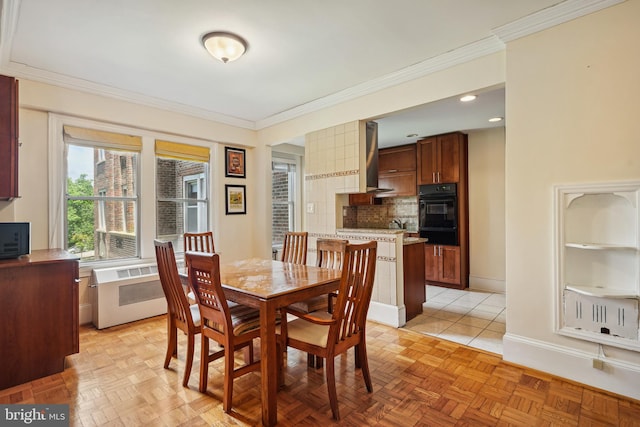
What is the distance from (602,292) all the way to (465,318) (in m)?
1.61

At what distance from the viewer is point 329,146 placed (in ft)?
12.3

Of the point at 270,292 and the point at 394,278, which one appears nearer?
the point at 270,292

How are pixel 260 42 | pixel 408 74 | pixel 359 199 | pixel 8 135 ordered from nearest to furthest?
pixel 8 135 < pixel 260 42 < pixel 408 74 < pixel 359 199

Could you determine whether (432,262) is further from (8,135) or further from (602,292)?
(8,135)

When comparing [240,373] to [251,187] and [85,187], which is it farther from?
[251,187]

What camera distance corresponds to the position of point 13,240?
91.1 inches

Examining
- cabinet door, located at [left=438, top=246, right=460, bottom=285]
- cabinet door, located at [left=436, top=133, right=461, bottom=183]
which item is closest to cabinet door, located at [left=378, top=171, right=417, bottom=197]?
cabinet door, located at [left=436, top=133, right=461, bottom=183]

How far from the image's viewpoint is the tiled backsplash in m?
5.50

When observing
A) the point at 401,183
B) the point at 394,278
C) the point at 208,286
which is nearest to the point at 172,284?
the point at 208,286

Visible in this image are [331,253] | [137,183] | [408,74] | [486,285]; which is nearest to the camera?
[331,253]

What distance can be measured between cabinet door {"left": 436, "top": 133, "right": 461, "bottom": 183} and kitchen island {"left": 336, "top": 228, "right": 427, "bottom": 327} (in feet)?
5.95

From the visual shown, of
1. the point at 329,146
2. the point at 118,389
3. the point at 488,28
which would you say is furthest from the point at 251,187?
the point at 488,28

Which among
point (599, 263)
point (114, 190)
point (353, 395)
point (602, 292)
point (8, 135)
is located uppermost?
point (8, 135)

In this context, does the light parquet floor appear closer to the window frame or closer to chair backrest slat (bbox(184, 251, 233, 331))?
chair backrest slat (bbox(184, 251, 233, 331))
